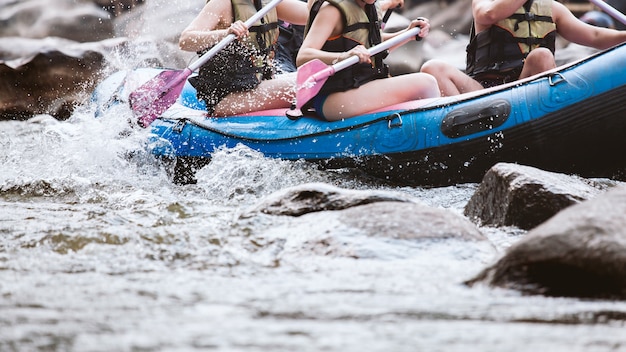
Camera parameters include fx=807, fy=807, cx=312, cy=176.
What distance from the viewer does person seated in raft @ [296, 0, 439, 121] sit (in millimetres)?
4637

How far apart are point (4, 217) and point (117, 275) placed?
1.43m

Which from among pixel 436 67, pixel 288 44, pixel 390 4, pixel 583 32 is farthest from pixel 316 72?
pixel 583 32

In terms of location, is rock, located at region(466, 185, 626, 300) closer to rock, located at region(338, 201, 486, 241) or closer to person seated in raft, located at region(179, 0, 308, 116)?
rock, located at region(338, 201, 486, 241)

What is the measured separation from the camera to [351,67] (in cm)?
469

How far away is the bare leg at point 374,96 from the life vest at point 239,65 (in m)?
0.63

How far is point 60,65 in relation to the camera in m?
10.3

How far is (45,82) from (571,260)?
30.0 feet

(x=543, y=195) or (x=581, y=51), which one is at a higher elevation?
(x=581, y=51)

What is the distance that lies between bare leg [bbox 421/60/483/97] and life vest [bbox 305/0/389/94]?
0.43 meters

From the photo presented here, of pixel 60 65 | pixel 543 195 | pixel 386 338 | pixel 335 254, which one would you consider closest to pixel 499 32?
pixel 543 195

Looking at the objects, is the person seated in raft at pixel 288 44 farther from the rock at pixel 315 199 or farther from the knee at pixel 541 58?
the rock at pixel 315 199

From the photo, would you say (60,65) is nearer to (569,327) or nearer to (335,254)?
(335,254)

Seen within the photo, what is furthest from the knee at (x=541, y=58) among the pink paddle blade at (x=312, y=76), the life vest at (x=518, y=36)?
the pink paddle blade at (x=312, y=76)

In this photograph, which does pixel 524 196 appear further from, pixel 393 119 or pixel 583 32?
pixel 583 32
